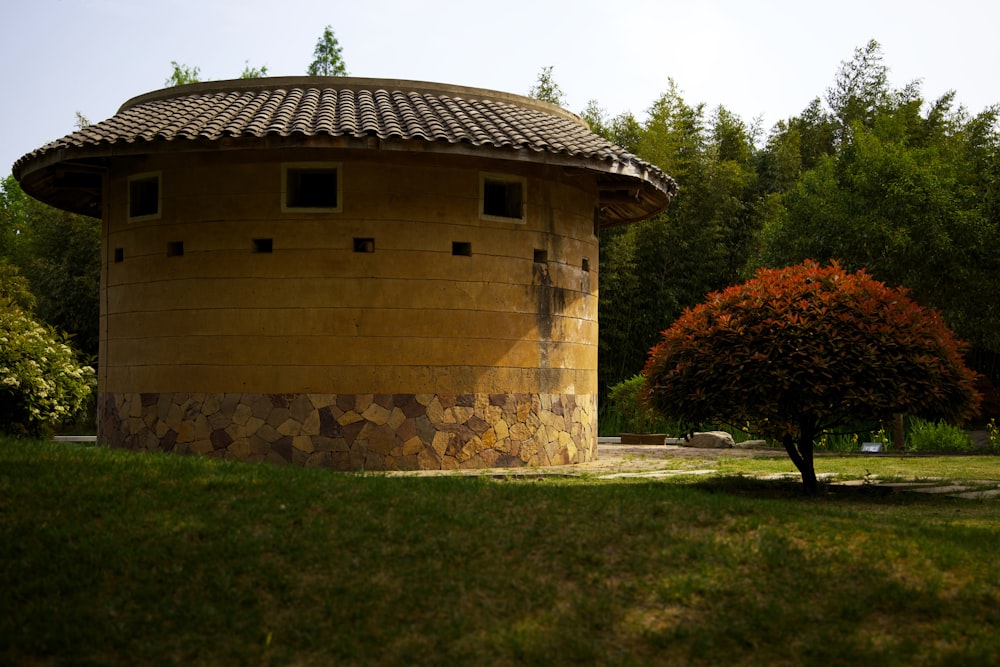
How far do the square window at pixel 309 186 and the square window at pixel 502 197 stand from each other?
1.83 meters

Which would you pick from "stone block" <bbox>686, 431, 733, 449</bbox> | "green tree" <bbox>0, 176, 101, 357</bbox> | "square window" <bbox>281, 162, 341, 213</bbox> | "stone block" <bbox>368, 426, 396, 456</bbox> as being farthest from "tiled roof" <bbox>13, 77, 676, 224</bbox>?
"green tree" <bbox>0, 176, 101, 357</bbox>

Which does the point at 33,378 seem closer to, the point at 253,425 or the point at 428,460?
the point at 253,425

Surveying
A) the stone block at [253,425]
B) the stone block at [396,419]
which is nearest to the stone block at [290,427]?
the stone block at [253,425]

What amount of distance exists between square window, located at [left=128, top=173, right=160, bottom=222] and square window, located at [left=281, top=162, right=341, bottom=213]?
5.83ft

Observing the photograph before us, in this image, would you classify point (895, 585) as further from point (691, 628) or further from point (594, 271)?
point (594, 271)

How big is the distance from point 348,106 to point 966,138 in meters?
22.3

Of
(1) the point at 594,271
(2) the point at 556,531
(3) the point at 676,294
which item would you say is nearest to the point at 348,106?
(1) the point at 594,271

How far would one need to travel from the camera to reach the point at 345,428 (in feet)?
38.5

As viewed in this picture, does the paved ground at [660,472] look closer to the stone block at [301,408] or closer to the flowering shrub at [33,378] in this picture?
the stone block at [301,408]

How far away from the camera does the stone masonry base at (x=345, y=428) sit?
11727 millimetres

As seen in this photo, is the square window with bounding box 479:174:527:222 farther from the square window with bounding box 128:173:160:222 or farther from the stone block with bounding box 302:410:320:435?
the square window with bounding box 128:173:160:222

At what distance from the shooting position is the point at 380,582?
6070 millimetres

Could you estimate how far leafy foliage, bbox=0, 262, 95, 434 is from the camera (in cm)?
1129

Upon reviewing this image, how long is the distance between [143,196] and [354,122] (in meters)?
3.40
